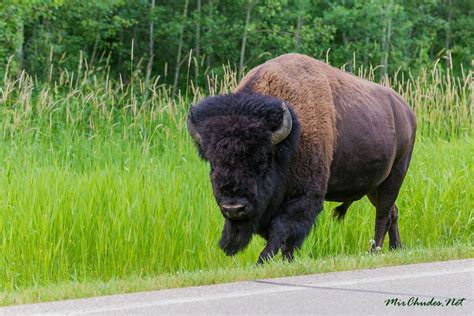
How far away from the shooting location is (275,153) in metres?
7.88

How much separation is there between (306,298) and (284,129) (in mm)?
2394

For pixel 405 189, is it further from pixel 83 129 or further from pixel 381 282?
pixel 381 282

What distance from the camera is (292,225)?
7.95 meters

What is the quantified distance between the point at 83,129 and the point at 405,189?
14.2 ft

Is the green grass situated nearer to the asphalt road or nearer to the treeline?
the asphalt road

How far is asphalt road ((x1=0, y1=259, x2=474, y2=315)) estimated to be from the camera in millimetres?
5281

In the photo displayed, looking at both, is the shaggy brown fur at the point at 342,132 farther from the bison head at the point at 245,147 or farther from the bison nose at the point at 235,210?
the bison nose at the point at 235,210

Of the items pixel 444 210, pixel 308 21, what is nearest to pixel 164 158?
pixel 444 210

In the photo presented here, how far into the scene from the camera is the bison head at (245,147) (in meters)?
7.29

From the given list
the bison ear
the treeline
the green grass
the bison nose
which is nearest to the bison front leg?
the bison nose

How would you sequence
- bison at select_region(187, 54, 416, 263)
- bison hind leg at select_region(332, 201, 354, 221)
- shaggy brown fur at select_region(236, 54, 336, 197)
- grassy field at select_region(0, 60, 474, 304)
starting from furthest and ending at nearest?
bison hind leg at select_region(332, 201, 354, 221)
grassy field at select_region(0, 60, 474, 304)
shaggy brown fur at select_region(236, 54, 336, 197)
bison at select_region(187, 54, 416, 263)

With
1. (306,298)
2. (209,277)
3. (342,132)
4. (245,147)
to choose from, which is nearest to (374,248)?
(342,132)

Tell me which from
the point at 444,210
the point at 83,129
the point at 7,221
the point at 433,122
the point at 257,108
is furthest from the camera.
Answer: the point at 433,122

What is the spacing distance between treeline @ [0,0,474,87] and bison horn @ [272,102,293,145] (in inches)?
683
